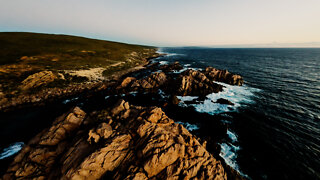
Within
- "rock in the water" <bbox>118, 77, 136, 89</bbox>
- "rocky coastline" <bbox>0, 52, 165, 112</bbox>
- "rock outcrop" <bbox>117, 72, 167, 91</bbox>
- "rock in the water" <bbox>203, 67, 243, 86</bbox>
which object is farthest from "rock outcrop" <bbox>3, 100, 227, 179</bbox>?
"rock in the water" <bbox>203, 67, 243, 86</bbox>

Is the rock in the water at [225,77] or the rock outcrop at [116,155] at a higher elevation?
the rock in the water at [225,77]

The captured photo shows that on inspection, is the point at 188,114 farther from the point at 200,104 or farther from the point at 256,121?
the point at 256,121

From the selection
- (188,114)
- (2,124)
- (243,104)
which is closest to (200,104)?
(188,114)

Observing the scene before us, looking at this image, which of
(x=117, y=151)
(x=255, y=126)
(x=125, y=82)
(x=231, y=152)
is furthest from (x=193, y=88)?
(x=117, y=151)

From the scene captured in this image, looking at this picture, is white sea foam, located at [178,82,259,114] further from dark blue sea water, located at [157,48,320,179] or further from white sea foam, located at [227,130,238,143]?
white sea foam, located at [227,130,238,143]

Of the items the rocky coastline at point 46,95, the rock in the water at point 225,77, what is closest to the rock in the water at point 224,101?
the rock in the water at point 225,77

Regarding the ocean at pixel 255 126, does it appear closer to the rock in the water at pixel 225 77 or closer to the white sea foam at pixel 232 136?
the white sea foam at pixel 232 136

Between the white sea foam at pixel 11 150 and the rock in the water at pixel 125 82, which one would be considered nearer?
the white sea foam at pixel 11 150
